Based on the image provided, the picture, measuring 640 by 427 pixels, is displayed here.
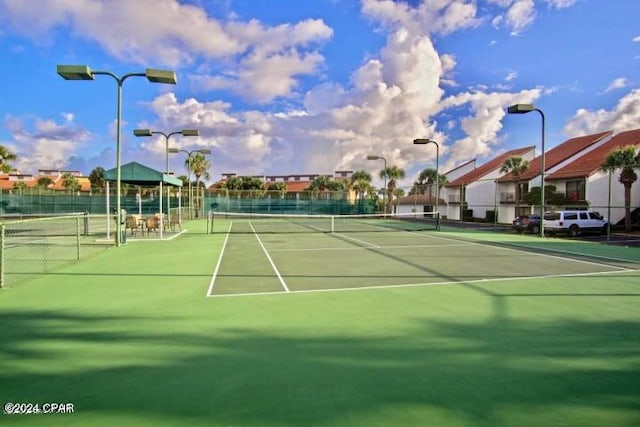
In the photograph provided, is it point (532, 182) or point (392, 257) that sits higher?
point (532, 182)

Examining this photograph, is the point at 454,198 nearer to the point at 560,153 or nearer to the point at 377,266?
the point at 560,153

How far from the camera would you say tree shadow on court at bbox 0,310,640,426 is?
352cm

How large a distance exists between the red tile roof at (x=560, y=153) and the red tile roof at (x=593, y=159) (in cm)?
94

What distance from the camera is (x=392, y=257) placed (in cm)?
1348

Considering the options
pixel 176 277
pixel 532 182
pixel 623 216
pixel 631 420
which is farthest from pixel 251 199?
pixel 631 420

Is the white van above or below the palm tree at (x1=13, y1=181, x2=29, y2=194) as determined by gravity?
below

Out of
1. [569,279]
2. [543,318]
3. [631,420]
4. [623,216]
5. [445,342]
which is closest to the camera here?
[631,420]

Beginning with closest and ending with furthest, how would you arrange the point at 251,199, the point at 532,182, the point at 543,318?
the point at 543,318, the point at 532,182, the point at 251,199

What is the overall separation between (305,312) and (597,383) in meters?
3.89

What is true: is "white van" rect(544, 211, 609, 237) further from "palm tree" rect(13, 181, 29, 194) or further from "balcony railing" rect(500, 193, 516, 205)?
"palm tree" rect(13, 181, 29, 194)

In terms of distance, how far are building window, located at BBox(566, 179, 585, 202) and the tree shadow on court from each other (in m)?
33.6

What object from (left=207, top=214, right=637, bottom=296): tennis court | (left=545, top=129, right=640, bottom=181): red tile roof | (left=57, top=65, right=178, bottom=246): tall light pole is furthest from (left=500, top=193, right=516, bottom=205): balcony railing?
(left=57, top=65, right=178, bottom=246): tall light pole

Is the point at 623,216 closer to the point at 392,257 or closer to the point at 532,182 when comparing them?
the point at 532,182

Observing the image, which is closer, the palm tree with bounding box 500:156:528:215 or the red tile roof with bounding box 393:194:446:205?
the palm tree with bounding box 500:156:528:215
